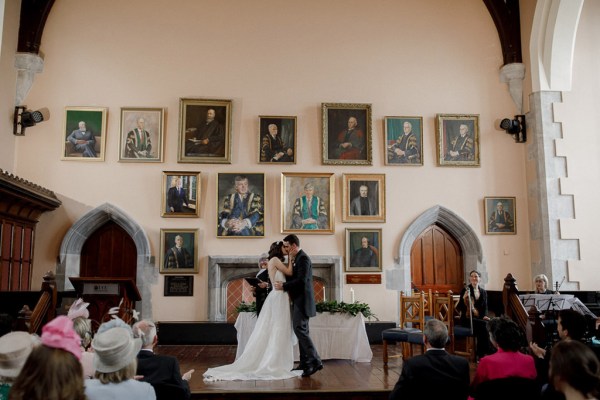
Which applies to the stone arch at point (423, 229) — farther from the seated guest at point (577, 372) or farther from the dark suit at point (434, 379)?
the seated guest at point (577, 372)

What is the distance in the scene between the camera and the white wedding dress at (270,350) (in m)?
6.34

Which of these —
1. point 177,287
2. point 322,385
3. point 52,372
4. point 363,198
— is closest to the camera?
point 52,372

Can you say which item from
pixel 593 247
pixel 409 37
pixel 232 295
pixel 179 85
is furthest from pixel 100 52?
pixel 593 247

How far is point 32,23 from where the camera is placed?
1074 centimetres

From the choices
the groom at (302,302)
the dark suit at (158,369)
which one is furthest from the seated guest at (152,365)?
the groom at (302,302)

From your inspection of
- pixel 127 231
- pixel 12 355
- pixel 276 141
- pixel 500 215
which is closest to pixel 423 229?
pixel 500 215

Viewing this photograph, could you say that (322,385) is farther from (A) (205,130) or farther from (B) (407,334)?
(A) (205,130)

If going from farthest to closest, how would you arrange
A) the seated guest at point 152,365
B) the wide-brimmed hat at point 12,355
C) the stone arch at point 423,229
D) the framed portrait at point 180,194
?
the stone arch at point 423,229
the framed portrait at point 180,194
the seated guest at point 152,365
the wide-brimmed hat at point 12,355

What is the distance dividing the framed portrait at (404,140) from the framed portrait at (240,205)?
2.59m

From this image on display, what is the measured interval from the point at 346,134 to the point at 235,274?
11.3 ft

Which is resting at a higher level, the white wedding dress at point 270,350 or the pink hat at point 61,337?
the pink hat at point 61,337

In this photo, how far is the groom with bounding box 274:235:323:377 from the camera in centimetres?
642

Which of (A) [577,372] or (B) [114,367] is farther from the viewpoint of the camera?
(B) [114,367]

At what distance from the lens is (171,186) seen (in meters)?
10.6
